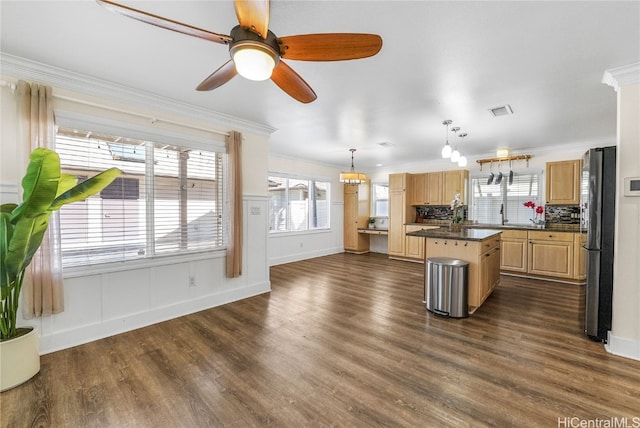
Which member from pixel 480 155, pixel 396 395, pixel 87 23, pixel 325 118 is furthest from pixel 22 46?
pixel 480 155

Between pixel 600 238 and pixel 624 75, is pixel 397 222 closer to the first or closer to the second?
pixel 600 238

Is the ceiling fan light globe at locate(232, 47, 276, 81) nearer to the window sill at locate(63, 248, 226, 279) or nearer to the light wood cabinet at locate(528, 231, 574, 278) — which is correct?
the window sill at locate(63, 248, 226, 279)

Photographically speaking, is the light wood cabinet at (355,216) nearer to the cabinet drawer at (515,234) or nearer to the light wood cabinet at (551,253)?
the cabinet drawer at (515,234)

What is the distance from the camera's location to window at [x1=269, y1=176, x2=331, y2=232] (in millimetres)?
6822

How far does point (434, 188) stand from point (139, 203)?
6339 mm

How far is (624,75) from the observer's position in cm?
247

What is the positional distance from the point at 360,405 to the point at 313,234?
5755mm

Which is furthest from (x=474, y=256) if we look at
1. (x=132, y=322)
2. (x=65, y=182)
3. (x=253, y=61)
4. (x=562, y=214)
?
(x=65, y=182)

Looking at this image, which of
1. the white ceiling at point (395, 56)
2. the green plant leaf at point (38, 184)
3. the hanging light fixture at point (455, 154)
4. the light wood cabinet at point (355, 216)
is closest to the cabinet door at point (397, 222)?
the light wood cabinet at point (355, 216)

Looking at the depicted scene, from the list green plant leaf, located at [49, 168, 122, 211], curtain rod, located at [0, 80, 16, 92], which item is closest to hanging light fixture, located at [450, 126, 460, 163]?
green plant leaf, located at [49, 168, 122, 211]

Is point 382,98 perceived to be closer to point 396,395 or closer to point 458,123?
point 458,123

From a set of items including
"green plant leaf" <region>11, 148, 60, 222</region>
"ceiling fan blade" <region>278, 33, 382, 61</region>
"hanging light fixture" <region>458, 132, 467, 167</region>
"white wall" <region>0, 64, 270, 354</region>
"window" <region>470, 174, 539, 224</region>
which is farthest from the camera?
"window" <region>470, 174, 539, 224</region>

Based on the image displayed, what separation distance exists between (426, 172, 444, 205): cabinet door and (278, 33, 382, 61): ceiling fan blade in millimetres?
5993

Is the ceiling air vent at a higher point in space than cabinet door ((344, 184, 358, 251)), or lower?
higher
